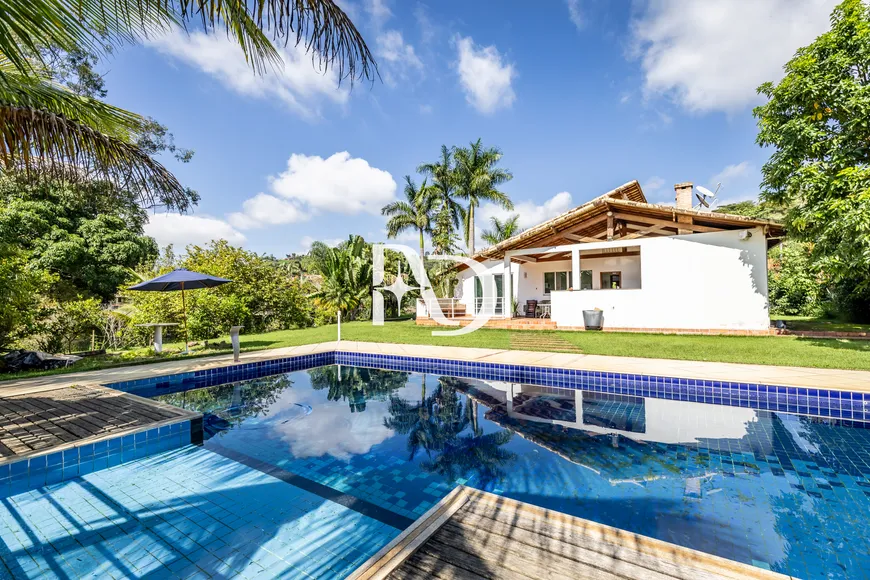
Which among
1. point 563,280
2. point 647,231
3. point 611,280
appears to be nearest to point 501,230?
point 563,280

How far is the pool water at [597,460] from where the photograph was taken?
323 cm

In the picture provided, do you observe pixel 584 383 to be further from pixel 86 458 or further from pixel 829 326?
pixel 829 326

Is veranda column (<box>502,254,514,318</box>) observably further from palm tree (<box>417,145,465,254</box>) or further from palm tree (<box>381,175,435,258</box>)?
palm tree (<box>381,175,435,258</box>)

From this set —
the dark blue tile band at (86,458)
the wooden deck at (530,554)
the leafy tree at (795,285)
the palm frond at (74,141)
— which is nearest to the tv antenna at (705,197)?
the leafy tree at (795,285)

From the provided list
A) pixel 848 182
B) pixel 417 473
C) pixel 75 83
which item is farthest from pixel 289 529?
pixel 75 83

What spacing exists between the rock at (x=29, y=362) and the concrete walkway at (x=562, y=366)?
5.75ft

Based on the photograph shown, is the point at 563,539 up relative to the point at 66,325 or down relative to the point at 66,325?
down

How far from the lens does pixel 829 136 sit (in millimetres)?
9773

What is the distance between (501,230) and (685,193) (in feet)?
50.7

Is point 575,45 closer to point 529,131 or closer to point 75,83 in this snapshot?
point 529,131

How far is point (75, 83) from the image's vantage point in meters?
17.1

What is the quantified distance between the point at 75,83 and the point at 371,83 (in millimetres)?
23196

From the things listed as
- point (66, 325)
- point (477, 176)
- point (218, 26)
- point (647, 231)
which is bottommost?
point (66, 325)

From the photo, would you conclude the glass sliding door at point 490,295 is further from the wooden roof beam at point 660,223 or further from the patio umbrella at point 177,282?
the patio umbrella at point 177,282
